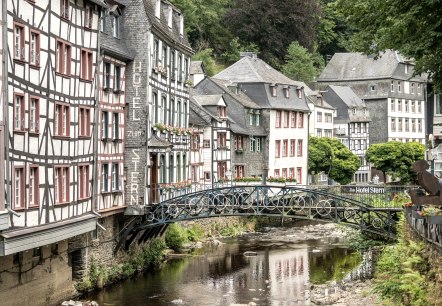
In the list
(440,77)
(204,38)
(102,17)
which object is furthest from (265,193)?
(204,38)

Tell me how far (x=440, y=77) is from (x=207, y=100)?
3706 cm

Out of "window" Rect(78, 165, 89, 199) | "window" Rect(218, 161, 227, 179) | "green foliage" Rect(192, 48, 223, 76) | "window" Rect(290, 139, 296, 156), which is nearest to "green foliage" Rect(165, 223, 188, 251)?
"window" Rect(78, 165, 89, 199)

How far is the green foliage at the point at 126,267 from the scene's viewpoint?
123 ft

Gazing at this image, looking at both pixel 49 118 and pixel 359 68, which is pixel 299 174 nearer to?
pixel 359 68

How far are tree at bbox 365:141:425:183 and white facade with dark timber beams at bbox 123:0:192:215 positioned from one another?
43.7 metres

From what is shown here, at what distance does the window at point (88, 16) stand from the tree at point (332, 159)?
4743 centimetres

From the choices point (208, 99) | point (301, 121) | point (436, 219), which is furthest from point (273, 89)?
point (436, 219)

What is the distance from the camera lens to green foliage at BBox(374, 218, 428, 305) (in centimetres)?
2041

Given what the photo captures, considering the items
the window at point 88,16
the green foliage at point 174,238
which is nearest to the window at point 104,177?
the window at point 88,16

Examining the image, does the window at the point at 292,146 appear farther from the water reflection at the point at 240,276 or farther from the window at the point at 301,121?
the water reflection at the point at 240,276

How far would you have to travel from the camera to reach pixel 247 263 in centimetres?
4753

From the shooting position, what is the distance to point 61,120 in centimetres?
3356

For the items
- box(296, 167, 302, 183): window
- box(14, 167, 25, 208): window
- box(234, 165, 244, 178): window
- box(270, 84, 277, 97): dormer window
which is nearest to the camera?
box(14, 167, 25, 208): window

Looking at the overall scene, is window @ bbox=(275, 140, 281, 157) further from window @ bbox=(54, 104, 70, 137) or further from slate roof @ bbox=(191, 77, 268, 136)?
window @ bbox=(54, 104, 70, 137)
